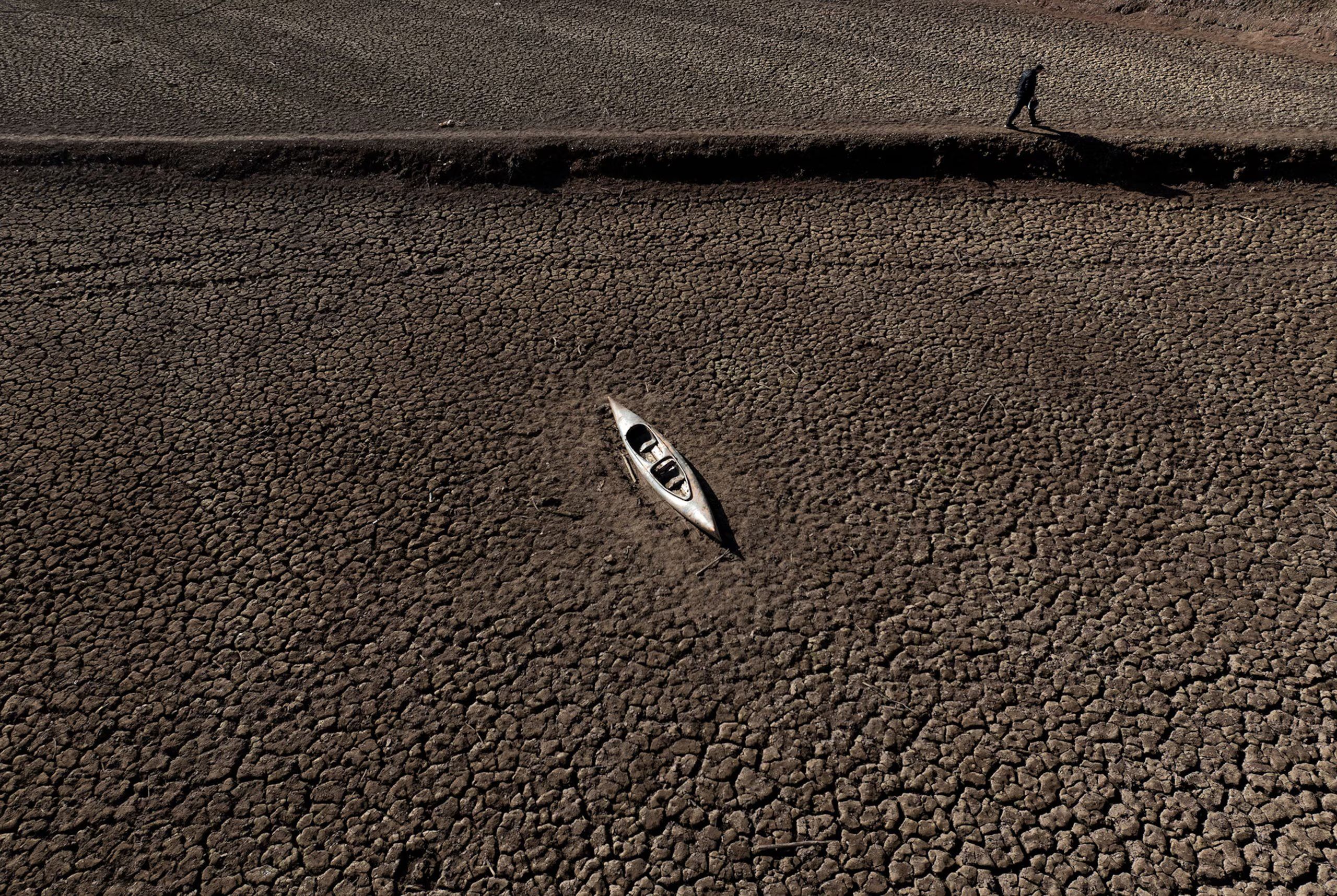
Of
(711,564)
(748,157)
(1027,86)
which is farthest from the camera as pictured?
(748,157)

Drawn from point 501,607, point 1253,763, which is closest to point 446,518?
point 501,607

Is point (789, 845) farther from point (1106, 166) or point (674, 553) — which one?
point (1106, 166)

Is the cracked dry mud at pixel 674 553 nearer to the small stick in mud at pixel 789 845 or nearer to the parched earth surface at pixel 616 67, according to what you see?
the small stick in mud at pixel 789 845

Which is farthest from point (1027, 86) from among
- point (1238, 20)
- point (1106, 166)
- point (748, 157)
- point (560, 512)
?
point (560, 512)

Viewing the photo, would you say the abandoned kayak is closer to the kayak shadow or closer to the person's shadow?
the kayak shadow

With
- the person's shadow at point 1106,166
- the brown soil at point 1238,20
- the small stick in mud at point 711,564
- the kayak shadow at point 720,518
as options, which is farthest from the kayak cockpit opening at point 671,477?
the brown soil at point 1238,20
